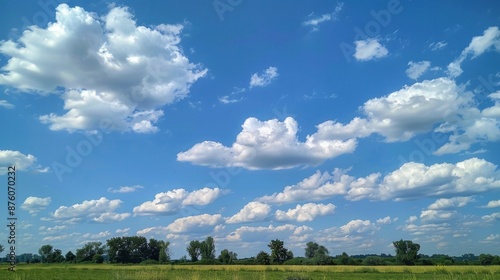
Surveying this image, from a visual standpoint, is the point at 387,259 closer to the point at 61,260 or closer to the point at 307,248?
the point at 307,248

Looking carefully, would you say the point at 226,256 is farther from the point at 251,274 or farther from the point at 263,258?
the point at 251,274

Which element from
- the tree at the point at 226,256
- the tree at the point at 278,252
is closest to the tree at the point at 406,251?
the tree at the point at 278,252

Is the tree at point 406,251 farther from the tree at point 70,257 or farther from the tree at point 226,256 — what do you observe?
the tree at point 70,257

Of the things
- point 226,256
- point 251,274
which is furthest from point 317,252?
point 251,274

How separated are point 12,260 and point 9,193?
5925 mm

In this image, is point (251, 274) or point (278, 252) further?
point (278, 252)

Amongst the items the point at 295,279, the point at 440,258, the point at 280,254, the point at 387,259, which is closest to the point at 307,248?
the point at 280,254

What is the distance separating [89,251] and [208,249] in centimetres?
4049

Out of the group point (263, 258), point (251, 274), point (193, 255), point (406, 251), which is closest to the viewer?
point (251, 274)

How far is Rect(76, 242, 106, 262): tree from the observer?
12694 centimetres

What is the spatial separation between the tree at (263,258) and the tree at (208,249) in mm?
30099

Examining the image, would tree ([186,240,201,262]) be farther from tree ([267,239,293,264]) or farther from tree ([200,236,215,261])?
tree ([267,239,293,264])

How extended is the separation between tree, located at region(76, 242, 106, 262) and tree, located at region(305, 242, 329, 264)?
6811cm

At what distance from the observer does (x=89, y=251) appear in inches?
5074
